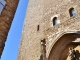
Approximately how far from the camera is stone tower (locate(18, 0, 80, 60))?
6.85 meters

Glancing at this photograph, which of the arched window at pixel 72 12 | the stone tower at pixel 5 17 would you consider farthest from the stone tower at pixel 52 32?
the stone tower at pixel 5 17

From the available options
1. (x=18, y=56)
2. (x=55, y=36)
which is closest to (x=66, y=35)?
(x=55, y=36)

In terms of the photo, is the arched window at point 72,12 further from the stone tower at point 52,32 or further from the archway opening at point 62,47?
the archway opening at point 62,47

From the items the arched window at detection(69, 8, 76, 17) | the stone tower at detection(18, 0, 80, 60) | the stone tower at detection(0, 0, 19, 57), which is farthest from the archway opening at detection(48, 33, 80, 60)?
the stone tower at detection(0, 0, 19, 57)

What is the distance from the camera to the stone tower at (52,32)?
6.85 metres

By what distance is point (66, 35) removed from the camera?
6883 millimetres

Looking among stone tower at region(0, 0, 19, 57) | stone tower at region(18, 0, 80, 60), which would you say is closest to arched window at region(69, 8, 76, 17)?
stone tower at region(18, 0, 80, 60)

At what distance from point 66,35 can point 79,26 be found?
0.76 meters

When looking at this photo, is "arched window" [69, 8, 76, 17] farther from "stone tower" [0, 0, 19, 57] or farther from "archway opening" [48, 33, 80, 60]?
"stone tower" [0, 0, 19, 57]

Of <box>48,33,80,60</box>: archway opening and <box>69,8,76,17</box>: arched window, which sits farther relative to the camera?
<box>69,8,76,17</box>: arched window

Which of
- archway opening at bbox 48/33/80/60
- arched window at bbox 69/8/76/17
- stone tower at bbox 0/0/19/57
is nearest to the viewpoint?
stone tower at bbox 0/0/19/57

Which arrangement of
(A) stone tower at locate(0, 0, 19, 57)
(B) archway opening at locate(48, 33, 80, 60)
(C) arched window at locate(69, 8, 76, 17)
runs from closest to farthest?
(A) stone tower at locate(0, 0, 19, 57) → (B) archway opening at locate(48, 33, 80, 60) → (C) arched window at locate(69, 8, 76, 17)

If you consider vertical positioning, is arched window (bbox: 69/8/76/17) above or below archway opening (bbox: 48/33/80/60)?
above

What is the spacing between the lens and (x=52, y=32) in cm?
760
